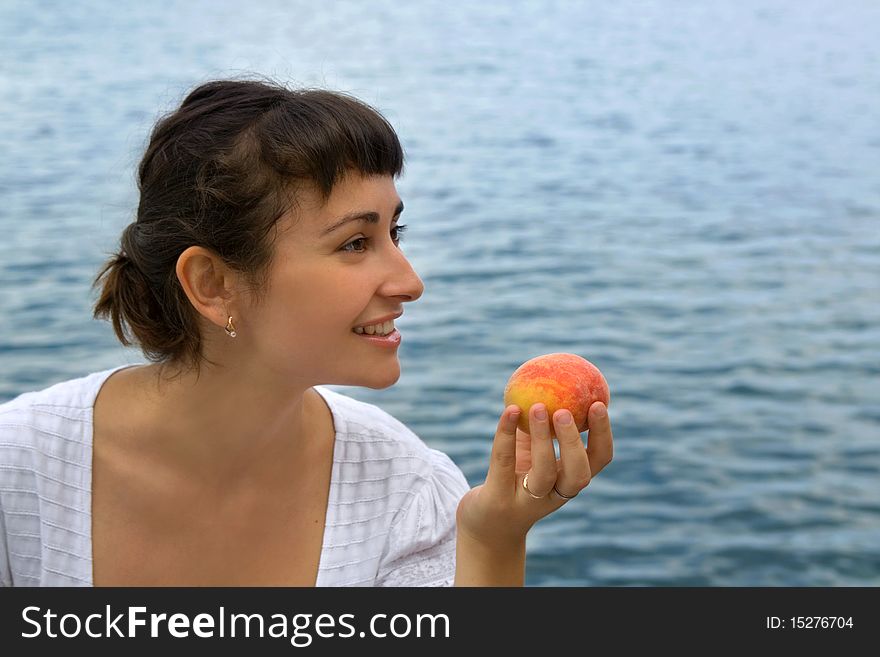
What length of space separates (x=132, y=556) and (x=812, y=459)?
4.09 meters

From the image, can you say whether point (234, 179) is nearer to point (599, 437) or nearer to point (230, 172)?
point (230, 172)

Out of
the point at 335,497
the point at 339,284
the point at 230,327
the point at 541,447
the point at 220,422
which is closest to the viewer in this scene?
the point at 541,447

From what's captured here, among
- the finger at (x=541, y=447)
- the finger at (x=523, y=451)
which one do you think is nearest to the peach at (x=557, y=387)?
the finger at (x=523, y=451)

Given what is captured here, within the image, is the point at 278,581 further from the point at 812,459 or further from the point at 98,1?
the point at 98,1

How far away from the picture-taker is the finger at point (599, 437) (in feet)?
7.04

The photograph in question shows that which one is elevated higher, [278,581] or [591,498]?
[591,498]

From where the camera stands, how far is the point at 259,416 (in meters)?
2.45

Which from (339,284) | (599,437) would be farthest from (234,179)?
(599,437)

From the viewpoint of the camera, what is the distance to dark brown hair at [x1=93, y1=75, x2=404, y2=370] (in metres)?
2.27

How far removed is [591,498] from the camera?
560 cm

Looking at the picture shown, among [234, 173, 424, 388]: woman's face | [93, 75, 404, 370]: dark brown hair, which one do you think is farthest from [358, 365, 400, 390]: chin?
[93, 75, 404, 370]: dark brown hair

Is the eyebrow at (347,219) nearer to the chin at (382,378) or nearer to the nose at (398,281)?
the nose at (398,281)

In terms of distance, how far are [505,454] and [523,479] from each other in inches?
2.5

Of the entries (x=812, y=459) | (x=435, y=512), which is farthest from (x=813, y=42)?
(x=435, y=512)
